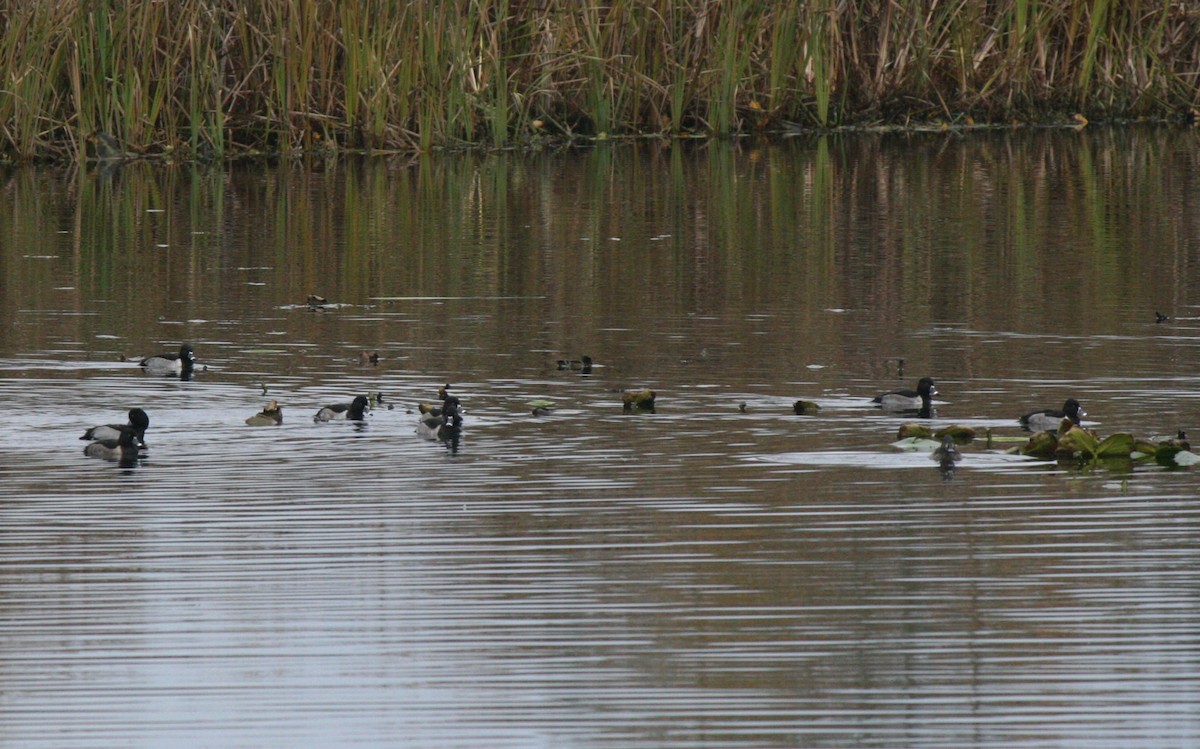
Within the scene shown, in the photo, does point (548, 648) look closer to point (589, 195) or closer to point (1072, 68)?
point (589, 195)

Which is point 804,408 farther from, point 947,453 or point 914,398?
point 947,453

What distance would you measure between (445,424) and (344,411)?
80 cm

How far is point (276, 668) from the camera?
6.58 metres

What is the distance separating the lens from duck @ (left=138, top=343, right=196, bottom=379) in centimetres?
1273

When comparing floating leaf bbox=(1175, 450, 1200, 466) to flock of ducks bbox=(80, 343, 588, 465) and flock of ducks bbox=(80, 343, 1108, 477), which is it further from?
flock of ducks bbox=(80, 343, 588, 465)

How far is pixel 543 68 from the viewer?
90.5 ft

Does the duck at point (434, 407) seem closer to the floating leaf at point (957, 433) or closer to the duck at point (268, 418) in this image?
the duck at point (268, 418)

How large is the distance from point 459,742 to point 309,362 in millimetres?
7614

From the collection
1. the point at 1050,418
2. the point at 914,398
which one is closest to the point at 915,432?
the point at 1050,418

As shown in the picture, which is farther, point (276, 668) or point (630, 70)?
point (630, 70)

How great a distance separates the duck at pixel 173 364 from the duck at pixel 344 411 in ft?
6.08

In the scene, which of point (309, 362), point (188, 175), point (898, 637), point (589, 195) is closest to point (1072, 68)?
point (589, 195)

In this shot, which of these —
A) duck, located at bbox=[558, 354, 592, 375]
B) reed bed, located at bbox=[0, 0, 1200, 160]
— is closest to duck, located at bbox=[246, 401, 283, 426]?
duck, located at bbox=[558, 354, 592, 375]

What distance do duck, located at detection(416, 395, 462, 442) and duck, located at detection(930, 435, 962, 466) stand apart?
2.22 m
